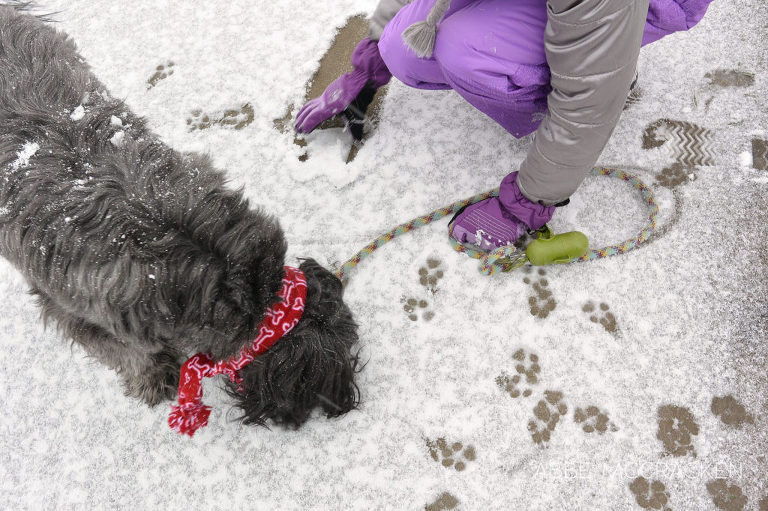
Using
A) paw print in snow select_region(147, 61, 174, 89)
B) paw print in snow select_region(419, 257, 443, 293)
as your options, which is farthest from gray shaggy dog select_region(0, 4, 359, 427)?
paw print in snow select_region(147, 61, 174, 89)

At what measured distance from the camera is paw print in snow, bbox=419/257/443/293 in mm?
2223

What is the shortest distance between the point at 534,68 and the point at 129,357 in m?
1.89

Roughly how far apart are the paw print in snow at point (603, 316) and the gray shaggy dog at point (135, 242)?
113cm

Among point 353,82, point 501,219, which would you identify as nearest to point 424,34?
point 353,82

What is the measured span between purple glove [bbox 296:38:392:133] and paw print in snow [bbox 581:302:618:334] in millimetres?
1632

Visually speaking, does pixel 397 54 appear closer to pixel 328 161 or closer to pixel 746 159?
pixel 328 161

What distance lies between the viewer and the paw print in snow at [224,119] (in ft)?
9.25

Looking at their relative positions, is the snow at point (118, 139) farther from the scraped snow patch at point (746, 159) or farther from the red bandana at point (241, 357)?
the scraped snow patch at point (746, 159)

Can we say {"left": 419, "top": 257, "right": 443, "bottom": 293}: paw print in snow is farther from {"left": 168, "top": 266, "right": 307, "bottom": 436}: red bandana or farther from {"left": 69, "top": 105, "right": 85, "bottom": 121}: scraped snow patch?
{"left": 69, "top": 105, "right": 85, "bottom": 121}: scraped snow patch

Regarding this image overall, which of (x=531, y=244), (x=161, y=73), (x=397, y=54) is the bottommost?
(x=531, y=244)

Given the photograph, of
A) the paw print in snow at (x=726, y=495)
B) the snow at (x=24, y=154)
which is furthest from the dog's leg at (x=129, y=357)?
the paw print in snow at (x=726, y=495)

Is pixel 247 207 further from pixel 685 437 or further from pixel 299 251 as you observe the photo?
pixel 685 437

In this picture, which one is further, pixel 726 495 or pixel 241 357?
pixel 726 495

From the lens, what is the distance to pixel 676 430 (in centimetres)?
187
